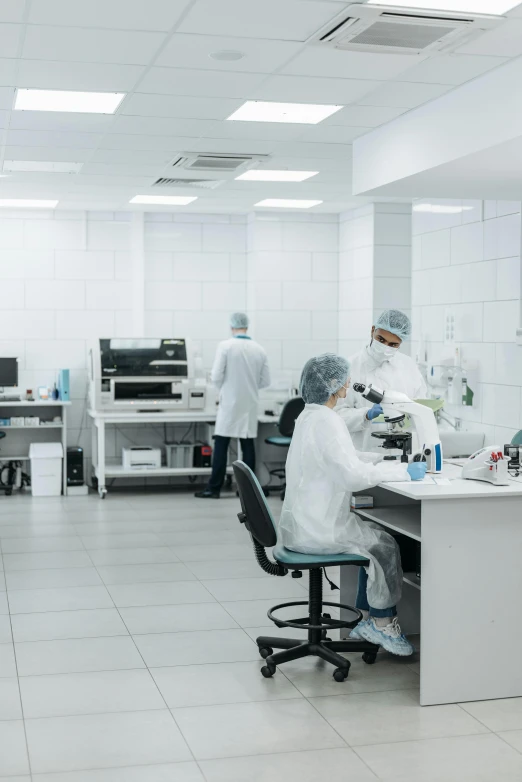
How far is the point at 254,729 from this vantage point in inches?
122

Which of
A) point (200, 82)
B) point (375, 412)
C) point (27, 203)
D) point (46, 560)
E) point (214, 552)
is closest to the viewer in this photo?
point (375, 412)

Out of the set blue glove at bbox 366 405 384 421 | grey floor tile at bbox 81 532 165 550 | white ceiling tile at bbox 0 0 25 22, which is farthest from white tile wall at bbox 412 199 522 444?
white ceiling tile at bbox 0 0 25 22

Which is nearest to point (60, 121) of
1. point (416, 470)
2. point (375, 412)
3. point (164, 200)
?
point (375, 412)

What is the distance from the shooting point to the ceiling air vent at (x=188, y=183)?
675 cm

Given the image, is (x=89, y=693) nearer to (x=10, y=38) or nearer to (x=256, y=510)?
(x=256, y=510)

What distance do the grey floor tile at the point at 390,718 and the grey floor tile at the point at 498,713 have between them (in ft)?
0.13

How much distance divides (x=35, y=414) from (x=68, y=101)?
14.3 ft

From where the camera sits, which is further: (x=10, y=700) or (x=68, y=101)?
(x=68, y=101)

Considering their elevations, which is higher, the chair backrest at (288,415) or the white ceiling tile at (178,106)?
the white ceiling tile at (178,106)

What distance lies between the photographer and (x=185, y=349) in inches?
321

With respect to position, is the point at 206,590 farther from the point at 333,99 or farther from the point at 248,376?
the point at 248,376

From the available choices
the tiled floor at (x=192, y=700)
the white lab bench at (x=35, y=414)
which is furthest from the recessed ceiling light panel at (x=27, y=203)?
the tiled floor at (x=192, y=700)

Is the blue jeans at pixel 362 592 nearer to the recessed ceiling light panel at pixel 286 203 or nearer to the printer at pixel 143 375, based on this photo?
the printer at pixel 143 375

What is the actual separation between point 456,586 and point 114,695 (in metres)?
1.32
